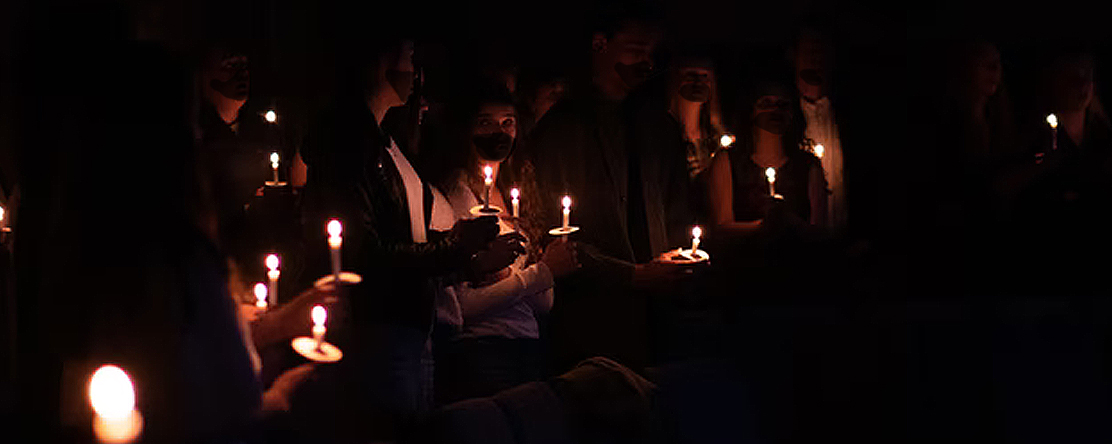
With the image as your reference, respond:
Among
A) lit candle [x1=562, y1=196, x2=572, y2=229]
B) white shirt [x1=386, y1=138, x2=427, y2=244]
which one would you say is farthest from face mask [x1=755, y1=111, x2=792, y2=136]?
white shirt [x1=386, y1=138, x2=427, y2=244]

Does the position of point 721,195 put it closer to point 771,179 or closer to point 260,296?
→ point 771,179

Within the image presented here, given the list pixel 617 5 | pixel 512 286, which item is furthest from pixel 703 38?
pixel 512 286

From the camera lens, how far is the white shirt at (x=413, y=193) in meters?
3.59

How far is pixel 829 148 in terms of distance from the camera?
211 inches

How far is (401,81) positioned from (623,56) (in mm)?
1026

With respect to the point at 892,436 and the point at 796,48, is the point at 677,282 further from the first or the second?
the point at 796,48

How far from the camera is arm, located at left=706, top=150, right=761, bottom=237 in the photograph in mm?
4793

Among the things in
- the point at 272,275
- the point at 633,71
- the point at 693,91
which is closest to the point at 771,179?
the point at 693,91

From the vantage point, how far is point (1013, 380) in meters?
3.71

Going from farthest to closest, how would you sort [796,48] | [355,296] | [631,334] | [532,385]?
[796,48] < [631,334] < [355,296] < [532,385]

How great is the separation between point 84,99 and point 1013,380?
2.55 metres

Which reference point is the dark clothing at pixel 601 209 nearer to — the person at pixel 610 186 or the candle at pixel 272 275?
the person at pixel 610 186

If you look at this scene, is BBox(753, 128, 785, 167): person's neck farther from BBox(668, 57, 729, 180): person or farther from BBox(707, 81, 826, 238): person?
BBox(668, 57, 729, 180): person

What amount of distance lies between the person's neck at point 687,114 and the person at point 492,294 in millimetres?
1045
